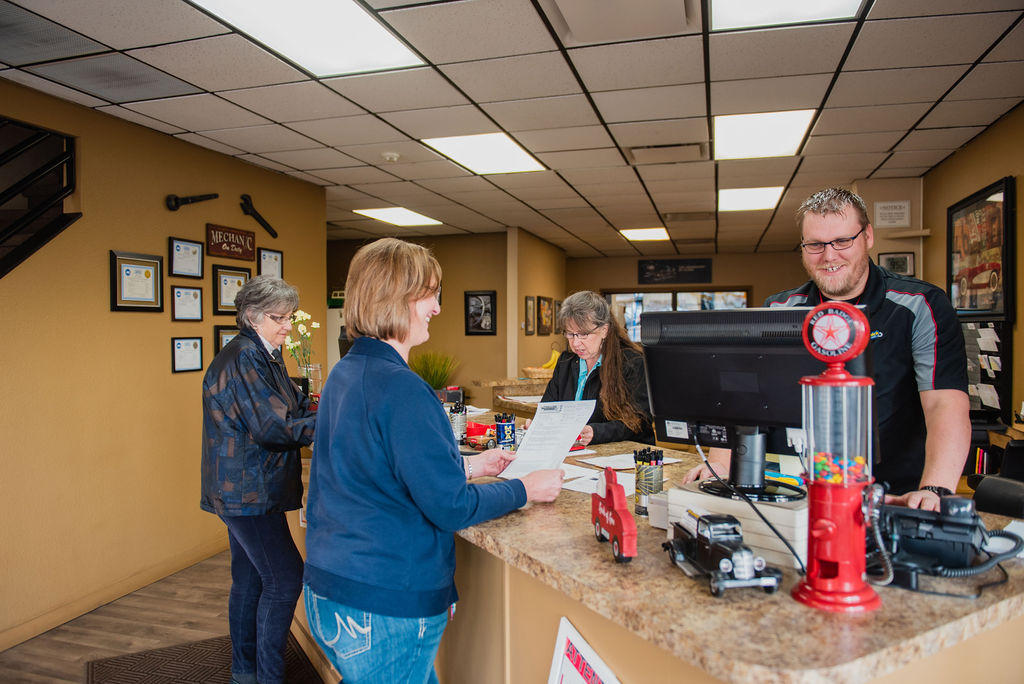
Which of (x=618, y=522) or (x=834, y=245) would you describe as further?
(x=834, y=245)

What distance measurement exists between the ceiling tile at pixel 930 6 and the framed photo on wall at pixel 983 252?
170cm

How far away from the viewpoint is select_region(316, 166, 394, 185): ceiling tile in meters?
5.22

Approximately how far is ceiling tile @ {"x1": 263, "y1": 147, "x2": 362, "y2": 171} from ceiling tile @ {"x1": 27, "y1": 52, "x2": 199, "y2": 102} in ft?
3.98

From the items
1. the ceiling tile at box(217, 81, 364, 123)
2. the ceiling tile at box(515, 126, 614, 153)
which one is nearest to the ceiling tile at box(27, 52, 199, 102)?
the ceiling tile at box(217, 81, 364, 123)

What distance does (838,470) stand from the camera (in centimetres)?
101

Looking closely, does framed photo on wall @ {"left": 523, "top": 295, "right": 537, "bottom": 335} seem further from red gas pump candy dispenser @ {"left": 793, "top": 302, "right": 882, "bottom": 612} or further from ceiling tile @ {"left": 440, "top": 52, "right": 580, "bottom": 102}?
red gas pump candy dispenser @ {"left": 793, "top": 302, "right": 882, "bottom": 612}

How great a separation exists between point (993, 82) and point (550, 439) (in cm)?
337

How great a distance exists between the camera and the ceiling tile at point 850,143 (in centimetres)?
436

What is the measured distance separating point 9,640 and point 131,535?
808mm

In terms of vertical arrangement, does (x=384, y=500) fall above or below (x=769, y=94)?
below

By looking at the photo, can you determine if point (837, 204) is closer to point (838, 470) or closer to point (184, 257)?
point (838, 470)

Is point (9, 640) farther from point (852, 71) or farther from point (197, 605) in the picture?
point (852, 71)

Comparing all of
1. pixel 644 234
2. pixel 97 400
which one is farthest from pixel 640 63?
pixel 644 234

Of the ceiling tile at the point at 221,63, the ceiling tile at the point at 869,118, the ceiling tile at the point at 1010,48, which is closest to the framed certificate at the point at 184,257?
the ceiling tile at the point at 221,63
